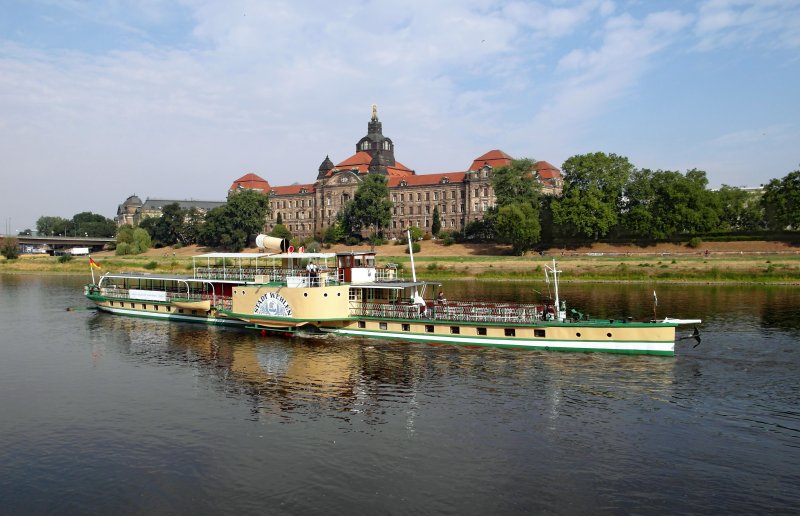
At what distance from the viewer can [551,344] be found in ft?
129

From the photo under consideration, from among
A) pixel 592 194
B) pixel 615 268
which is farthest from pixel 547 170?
pixel 615 268

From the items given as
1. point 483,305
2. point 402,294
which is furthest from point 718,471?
point 402,294

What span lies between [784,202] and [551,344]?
288 ft

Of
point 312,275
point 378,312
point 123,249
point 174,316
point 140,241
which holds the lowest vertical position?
point 174,316

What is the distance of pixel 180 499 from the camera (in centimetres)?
1961

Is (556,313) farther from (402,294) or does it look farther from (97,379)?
(97,379)

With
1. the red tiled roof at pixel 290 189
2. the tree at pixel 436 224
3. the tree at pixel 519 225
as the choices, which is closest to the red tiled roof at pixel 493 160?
the tree at pixel 436 224

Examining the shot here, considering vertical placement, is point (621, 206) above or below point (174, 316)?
above

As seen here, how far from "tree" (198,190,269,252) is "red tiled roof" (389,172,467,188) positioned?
3593 centimetres

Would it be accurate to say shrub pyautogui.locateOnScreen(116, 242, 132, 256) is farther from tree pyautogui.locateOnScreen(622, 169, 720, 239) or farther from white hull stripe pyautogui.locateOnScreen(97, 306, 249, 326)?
tree pyautogui.locateOnScreen(622, 169, 720, 239)

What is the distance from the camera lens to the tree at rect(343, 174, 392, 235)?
481 feet

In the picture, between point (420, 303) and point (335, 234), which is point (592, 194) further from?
point (420, 303)

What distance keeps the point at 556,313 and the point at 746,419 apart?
604 inches

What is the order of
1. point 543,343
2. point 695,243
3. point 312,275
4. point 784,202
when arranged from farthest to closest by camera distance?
point 695,243 < point 784,202 < point 312,275 < point 543,343
